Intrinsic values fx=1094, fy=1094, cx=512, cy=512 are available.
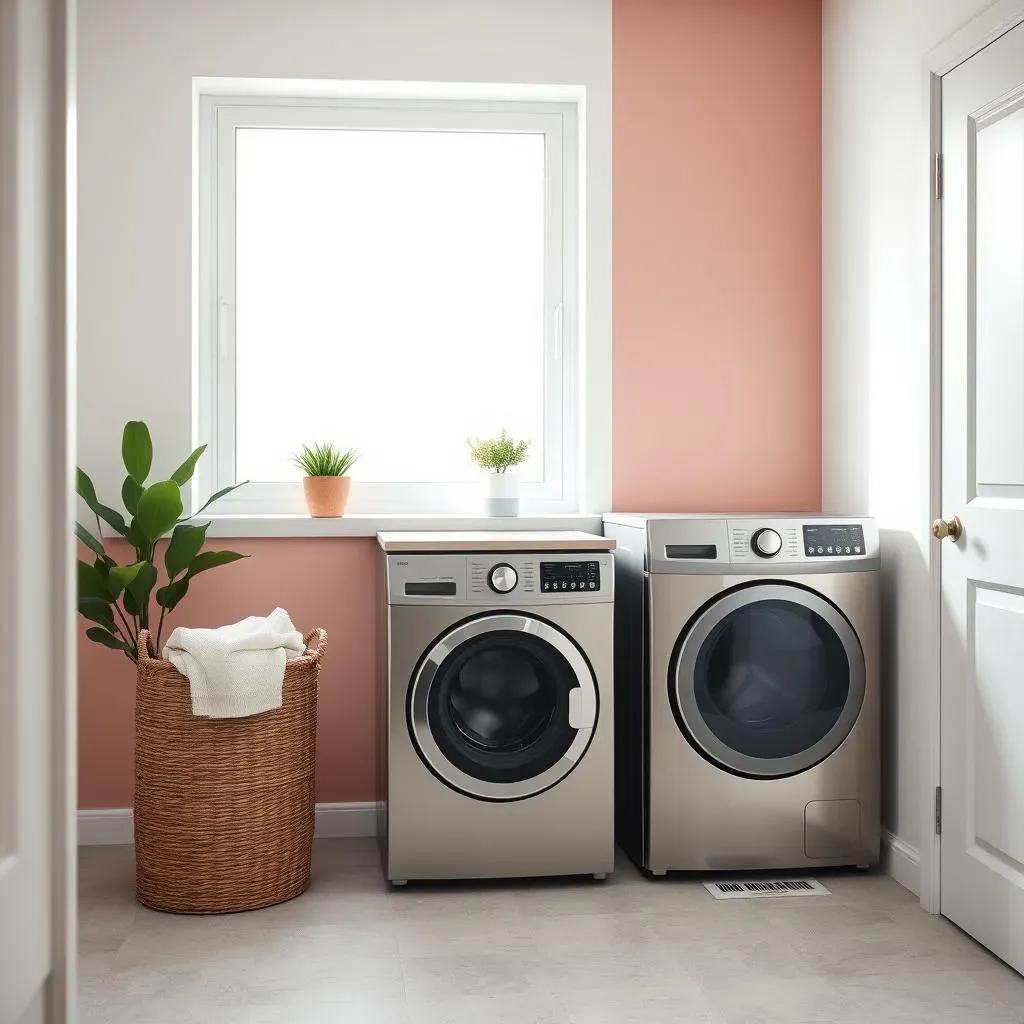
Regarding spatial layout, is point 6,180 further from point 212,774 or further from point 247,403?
point 247,403

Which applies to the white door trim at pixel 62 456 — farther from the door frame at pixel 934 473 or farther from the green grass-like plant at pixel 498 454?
the green grass-like plant at pixel 498 454

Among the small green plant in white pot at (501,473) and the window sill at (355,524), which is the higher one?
the small green plant in white pot at (501,473)

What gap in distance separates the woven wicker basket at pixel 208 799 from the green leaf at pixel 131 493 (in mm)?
384

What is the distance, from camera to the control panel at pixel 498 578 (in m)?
2.59

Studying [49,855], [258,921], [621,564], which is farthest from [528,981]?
[49,855]

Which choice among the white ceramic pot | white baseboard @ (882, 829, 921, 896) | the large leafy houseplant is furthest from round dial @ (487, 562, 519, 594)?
white baseboard @ (882, 829, 921, 896)

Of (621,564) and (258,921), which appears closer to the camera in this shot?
(258,921)

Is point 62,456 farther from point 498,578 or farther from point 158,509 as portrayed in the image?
point 158,509

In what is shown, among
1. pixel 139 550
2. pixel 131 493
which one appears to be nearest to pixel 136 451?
pixel 131 493

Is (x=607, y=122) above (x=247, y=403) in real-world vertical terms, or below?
above

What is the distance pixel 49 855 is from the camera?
0.74 metres

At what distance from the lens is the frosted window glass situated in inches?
128

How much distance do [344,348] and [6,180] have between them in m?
2.65

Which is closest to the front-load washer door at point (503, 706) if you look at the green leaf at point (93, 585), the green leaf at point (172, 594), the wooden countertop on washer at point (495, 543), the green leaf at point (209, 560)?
the wooden countertop on washer at point (495, 543)
